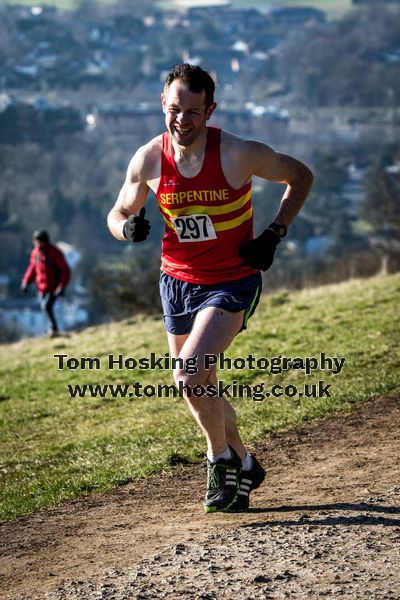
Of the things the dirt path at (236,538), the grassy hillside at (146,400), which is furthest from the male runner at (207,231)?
the grassy hillside at (146,400)

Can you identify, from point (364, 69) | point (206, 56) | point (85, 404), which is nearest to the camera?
point (85, 404)

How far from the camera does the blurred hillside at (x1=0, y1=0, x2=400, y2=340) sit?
74250 millimetres


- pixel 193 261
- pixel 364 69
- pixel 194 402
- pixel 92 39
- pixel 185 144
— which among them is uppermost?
pixel 92 39

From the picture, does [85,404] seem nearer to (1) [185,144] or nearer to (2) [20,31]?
(1) [185,144]

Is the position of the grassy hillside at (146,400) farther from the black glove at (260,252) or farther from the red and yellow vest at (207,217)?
the black glove at (260,252)

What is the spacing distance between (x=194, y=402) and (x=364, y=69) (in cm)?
10596

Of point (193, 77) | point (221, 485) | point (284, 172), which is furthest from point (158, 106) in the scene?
point (221, 485)

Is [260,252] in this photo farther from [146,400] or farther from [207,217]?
[146,400]

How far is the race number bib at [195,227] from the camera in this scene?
595 centimetres

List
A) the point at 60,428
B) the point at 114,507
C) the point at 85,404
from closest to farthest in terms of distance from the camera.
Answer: the point at 114,507 → the point at 60,428 → the point at 85,404

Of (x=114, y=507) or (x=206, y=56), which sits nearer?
(x=114, y=507)

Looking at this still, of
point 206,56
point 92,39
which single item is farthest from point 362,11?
point 92,39

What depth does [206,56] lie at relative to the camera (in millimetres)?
120500

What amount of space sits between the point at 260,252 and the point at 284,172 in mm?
559
